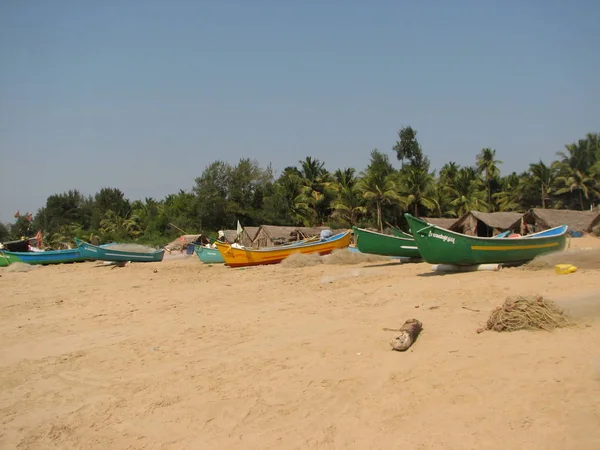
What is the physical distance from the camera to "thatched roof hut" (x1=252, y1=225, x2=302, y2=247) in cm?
3431

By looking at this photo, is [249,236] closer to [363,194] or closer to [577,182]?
[363,194]

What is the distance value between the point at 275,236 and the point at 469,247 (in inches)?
905

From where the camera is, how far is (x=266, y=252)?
2134cm

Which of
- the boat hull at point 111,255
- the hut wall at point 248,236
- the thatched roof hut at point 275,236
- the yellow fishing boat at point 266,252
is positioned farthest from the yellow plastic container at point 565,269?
the hut wall at point 248,236

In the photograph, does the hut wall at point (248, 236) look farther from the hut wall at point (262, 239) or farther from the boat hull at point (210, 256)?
the boat hull at point (210, 256)

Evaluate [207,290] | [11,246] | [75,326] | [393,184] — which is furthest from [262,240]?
[75,326]

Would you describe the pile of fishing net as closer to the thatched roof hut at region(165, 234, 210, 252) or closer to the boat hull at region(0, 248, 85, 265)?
the boat hull at region(0, 248, 85, 265)

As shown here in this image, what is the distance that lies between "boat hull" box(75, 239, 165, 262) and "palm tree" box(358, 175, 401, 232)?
17.5m

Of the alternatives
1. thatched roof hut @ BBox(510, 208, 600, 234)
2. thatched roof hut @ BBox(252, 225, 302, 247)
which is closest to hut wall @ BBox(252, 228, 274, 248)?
thatched roof hut @ BBox(252, 225, 302, 247)

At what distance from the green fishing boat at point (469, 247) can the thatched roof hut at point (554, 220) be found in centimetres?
1825

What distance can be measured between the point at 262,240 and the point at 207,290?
21490mm

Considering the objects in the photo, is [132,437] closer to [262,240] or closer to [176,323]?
[176,323]

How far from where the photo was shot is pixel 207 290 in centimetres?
1409

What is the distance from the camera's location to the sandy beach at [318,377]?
14.2ft
